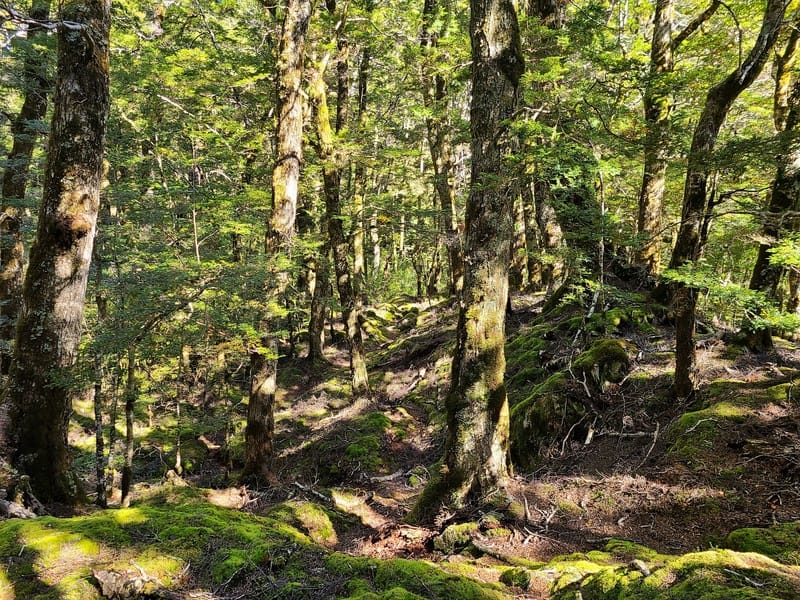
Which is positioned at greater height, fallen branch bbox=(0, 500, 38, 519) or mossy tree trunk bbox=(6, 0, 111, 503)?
mossy tree trunk bbox=(6, 0, 111, 503)

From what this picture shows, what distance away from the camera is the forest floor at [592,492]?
328 centimetres

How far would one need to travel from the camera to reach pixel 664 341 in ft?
27.6

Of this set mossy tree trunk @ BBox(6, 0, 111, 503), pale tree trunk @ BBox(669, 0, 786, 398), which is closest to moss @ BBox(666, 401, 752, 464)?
pale tree trunk @ BBox(669, 0, 786, 398)

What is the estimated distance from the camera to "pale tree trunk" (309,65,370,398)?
11.4 m

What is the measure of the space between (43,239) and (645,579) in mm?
7129

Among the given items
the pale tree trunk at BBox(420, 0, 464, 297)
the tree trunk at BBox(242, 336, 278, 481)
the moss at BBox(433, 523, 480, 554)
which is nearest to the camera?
the moss at BBox(433, 523, 480, 554)

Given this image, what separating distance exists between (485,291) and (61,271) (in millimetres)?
5364

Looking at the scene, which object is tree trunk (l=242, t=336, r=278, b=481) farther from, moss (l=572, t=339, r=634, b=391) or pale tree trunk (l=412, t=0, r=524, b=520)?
moss (l=572, t=339, r=634, b=391)

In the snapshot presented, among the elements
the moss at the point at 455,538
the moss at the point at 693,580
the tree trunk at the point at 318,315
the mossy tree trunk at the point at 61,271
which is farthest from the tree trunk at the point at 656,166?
the tree trunk at the point at 318,315

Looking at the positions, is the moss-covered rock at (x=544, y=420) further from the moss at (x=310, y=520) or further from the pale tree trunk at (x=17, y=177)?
the pale tree trunk at (x=17, y=177)

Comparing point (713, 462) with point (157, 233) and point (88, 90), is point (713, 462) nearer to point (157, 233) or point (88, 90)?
point (88, 90)

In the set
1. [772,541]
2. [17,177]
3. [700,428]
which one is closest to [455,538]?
[772,541]

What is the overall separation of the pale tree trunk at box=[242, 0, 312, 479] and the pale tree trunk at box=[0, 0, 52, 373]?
26.2 ft

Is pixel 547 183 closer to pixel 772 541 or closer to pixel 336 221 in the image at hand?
pixel 336 221
